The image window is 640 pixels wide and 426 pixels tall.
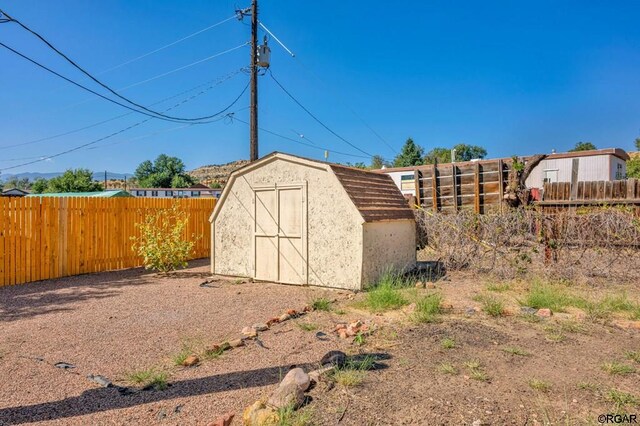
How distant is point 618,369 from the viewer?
3.95 m

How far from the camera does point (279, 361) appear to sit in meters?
4.45

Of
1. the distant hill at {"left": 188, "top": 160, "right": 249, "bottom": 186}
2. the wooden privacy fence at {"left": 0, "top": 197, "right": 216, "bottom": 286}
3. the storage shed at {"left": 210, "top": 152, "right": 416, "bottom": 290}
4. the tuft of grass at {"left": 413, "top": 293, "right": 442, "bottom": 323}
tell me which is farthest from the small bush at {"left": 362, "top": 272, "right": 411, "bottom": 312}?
the distant hill at {"left": 188, "top": 160, "right": 249, "bottom": 186}

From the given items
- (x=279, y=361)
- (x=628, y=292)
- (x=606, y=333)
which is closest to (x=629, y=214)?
(x=628, y=292)

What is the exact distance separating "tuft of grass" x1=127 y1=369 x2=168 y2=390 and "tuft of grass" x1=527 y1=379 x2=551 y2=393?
3.48 metres

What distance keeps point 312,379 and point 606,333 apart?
4219 millimetres

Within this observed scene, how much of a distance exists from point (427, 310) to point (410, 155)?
49.4 metres

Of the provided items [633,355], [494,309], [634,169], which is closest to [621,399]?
[633,355]

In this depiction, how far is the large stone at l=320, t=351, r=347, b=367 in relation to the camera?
4.15 meters

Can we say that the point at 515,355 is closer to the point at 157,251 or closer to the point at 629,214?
the point at 629,214

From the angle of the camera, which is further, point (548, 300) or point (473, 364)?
point (548, 300)

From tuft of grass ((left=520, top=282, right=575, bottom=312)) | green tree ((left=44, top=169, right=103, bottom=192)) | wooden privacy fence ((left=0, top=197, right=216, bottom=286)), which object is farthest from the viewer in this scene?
green tree ((left=44, top=169, right=103, bottom=192))

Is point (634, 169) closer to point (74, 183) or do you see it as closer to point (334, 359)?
point (334, 359)

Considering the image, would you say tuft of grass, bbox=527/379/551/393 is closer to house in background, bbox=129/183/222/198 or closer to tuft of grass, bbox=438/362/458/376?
tuft of grass, bbox=438/362/458/376

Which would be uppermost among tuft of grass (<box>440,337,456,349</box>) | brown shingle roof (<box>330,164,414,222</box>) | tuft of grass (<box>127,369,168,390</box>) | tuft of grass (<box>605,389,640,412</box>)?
brown shingle roof (<box>330,164,414,222</box>)
